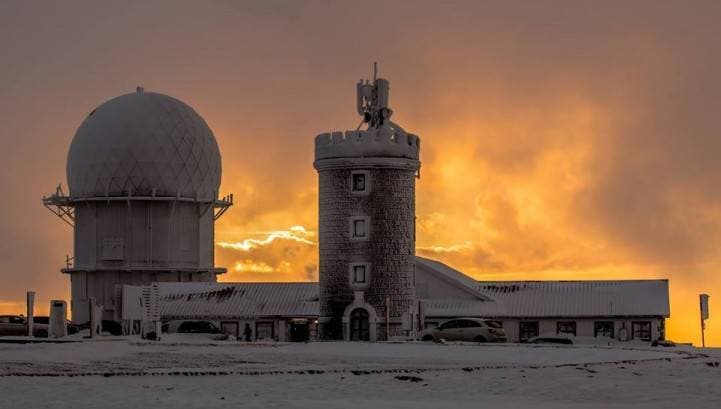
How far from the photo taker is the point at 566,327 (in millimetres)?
72188

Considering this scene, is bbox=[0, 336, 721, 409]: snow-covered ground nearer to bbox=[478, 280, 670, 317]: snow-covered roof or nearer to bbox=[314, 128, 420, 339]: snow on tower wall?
bbox=[314, 128, 420, 339]: snow on tower wall

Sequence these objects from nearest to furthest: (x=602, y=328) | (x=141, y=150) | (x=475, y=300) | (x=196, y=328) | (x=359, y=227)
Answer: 1. (x=359, y=227)
2. (x=196, y=328)
3. (x=602, y=328)
4. (x=475, y=300)
5. (x=141, y=150)

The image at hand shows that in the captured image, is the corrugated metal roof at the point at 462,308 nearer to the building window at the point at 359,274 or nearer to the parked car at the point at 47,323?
the building window at the point at 359,274

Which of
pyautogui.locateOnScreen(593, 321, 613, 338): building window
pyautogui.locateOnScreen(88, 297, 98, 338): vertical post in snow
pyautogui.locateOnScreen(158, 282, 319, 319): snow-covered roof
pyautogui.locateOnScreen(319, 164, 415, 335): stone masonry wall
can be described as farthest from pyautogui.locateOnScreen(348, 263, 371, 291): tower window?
pyautogui.locateOnScreen(88, 297, 98, 338): vertical post in snow

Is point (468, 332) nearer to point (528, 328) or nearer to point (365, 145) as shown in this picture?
point (365, 145)

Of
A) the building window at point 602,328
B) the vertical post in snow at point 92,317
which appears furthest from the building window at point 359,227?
the vertical post in snow at point 92,317

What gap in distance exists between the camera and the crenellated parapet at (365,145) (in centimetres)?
6619

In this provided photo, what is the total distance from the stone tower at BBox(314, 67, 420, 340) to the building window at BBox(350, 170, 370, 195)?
0.04 meters

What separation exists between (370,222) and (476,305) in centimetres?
1048

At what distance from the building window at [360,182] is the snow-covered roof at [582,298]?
1136 cm

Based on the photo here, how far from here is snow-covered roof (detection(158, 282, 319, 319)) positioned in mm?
74812

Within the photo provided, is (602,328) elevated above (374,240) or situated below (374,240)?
below

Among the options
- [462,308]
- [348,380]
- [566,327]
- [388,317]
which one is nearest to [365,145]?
[388,317]

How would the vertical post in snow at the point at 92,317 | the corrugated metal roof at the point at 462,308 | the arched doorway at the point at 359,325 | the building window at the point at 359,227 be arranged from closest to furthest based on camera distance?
the vertical post in snow at the point at 92,317 → the building window at the point at 359,227 → the arched doorway at the point at 359,325 → the corrugated metal roof at the point at 462,308
